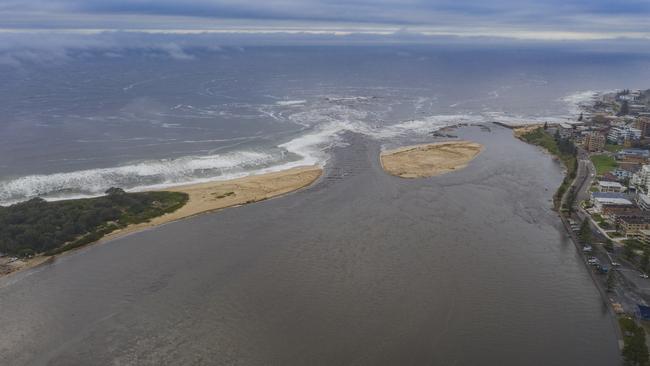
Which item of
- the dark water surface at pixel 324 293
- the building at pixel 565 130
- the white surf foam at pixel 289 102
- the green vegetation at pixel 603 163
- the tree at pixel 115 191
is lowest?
the dark water surface at pixel 324 293

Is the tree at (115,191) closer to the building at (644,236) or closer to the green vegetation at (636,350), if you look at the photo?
the green vegetation at (636,350)

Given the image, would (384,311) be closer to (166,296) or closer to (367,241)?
(367,241)

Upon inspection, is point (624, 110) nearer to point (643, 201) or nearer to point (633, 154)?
point (633, 154)

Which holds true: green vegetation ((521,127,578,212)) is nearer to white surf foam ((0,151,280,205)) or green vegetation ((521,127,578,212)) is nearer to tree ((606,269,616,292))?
tree ((606,269,616,292))

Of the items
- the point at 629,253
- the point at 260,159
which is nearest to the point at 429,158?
the point at 260,159

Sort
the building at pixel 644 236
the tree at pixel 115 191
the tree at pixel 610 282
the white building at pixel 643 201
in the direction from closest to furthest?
the tree at pixel 610 282 < the building at pixel 644 236 < the white building at pixel 643 201 < the tree at pixel 115 191

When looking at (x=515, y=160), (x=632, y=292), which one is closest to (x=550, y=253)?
(x=632, y=292)

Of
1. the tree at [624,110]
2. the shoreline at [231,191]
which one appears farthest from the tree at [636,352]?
the tree at [624,110]
